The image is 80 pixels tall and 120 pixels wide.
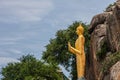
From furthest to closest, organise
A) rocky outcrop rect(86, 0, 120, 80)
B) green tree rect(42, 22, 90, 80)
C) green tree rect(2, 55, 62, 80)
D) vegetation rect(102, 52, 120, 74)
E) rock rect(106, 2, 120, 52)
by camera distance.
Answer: green tree rect(42, 22, 90, 80), green tree rect(2, 55, 62, 80), rocky outcrop rect(86, 0, 120, 80), rock rect(106, 2, 120, 52), vegetation rect(102, 52, 120, 74)

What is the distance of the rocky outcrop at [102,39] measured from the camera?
60.9 feet

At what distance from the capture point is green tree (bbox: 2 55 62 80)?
30477mm

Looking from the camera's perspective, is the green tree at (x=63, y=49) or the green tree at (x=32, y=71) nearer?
the green tree at (x=32, y=71)

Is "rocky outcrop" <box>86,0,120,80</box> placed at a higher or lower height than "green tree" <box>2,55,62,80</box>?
lower

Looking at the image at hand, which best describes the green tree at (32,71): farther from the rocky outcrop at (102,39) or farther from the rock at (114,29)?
the rock at (114,29)

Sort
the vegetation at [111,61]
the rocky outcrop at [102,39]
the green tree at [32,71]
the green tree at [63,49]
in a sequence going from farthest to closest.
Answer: the green tree at [63,49] → the green tree at [32,71] → the rocky outcrop at [102,39] → the vegetation at [111,61]

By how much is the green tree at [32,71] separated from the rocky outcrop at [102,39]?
Result: 6747 mm

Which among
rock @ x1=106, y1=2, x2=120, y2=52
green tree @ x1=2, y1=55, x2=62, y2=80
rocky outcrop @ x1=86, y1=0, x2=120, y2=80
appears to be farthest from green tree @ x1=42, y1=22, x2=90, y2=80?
rock @ x1=106, y1=2, x2=120, y2=52

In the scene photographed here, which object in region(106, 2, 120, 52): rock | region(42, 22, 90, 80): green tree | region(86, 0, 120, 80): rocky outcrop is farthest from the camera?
region(42, 22, 90, 80): green tree

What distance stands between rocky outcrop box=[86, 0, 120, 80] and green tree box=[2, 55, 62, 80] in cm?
675

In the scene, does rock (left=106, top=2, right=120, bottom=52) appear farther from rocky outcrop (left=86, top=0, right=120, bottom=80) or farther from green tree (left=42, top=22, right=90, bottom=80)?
green tree (left=42, top=22, right=90, bottom=80)

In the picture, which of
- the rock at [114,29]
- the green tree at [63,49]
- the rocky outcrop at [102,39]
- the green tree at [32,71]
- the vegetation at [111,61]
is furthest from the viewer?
the green tree at [63,49]

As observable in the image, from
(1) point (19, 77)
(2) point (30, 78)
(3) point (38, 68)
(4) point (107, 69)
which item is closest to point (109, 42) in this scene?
(4) point (107, 69)

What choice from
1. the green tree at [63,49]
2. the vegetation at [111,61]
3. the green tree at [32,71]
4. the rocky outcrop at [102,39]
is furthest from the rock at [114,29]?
the green tree at [63,49]
